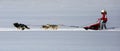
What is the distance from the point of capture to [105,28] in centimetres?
165

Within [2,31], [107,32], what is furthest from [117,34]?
[2,31]

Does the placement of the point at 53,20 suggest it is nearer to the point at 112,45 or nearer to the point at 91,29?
the point at 91,29

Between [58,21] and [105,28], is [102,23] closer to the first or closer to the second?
[105,28]

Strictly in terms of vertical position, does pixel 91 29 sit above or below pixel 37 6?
below

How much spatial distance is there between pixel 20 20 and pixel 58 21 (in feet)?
0.53

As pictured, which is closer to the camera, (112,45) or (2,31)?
(112,45)

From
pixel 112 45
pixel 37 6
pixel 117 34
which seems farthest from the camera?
pixel 37 6

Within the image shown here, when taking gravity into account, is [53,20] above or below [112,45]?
above

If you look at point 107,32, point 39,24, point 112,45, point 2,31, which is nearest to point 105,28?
point 107,32

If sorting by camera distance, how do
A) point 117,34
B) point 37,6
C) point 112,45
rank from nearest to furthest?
1. point 112,45
2. point 117,34
3. point 37,6

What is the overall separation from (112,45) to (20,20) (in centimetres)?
42

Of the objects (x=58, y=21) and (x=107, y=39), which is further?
(x=58, y=21)

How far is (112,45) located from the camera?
4.99ft

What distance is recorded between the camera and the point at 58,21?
5.54ft
